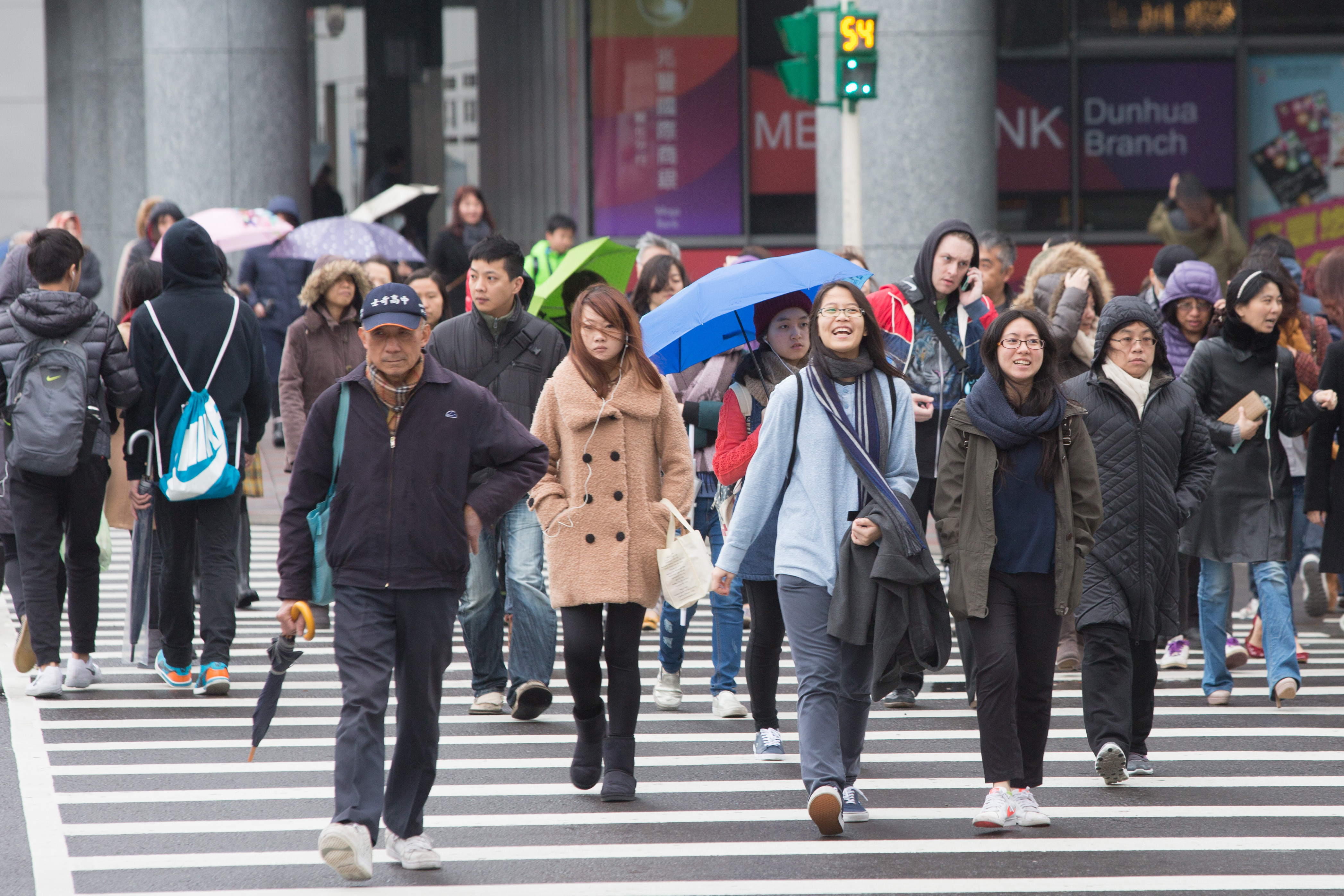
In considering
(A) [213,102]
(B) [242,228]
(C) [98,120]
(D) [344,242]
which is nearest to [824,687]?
(D) [344,242]

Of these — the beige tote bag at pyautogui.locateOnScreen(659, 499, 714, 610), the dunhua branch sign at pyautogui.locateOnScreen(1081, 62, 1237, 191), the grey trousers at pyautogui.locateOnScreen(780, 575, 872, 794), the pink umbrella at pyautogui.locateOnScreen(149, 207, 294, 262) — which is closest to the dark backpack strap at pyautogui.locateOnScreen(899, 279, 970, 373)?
the beige tote bag at pyautogui.locateOnScreen(659, 499, 714, 610)

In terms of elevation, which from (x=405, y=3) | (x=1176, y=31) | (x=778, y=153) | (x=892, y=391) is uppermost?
(x=405, y=3)

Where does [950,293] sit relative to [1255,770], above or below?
above

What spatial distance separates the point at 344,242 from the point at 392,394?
9276mm

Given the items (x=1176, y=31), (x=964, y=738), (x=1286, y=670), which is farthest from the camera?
(x=1176, y=31)

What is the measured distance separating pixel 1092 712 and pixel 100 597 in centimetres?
698

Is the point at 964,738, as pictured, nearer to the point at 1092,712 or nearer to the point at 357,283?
the point at 1092,712

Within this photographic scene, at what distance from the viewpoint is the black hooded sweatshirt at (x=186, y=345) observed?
9023 mm

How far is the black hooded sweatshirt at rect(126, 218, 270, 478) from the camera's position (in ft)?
29.6

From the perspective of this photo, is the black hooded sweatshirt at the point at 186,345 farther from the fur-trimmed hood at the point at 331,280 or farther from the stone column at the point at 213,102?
the stone column at the point at 213,102

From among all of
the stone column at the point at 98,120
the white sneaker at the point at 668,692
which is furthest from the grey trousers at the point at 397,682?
the stone column at the point at 98,120

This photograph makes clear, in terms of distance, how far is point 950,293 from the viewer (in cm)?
905

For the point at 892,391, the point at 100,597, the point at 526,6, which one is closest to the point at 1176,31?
A: the point at 526,6

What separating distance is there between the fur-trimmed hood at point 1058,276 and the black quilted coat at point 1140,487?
243cm
